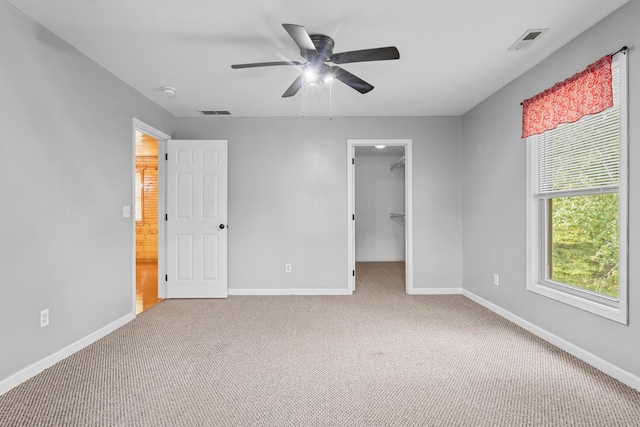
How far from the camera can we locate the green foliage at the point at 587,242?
2.32m

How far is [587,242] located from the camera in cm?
255

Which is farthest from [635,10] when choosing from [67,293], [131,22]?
[67,293]

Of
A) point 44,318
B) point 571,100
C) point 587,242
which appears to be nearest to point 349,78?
point 571,100

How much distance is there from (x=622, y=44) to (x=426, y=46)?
124 cm

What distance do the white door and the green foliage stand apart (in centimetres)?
361

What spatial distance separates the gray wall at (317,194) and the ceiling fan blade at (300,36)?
7.59ft

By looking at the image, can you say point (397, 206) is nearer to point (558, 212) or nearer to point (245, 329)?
point (558, 212)

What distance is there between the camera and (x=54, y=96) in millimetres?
2457

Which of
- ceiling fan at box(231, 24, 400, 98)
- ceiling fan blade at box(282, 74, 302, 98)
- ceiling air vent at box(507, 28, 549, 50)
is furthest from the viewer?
ceiling fan blade at box(282, 74, 302, 98)

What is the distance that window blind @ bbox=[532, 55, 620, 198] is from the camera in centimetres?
224

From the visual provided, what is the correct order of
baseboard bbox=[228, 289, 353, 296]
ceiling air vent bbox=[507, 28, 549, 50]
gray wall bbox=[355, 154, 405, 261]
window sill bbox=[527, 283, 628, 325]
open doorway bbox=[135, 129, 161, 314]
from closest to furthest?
window sill bbox=[527, 283, 628, 325]
ceiling air vent bbox=[507, 28, 549, 50]
baseboard bbox=[228, 289, 353, 296]
open doorway bbox=[135, 129, 161, 314]
gray wall bbox=[355, 154, 405, 261]

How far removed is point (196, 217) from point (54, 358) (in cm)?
215

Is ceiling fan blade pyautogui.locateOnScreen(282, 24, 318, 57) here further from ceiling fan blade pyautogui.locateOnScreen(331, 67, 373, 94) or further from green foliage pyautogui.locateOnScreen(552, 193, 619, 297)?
green foliage pyautogui.locateOnScreen(552, 193, 619, 297)

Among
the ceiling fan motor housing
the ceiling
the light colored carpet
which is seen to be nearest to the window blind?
the ceiling
